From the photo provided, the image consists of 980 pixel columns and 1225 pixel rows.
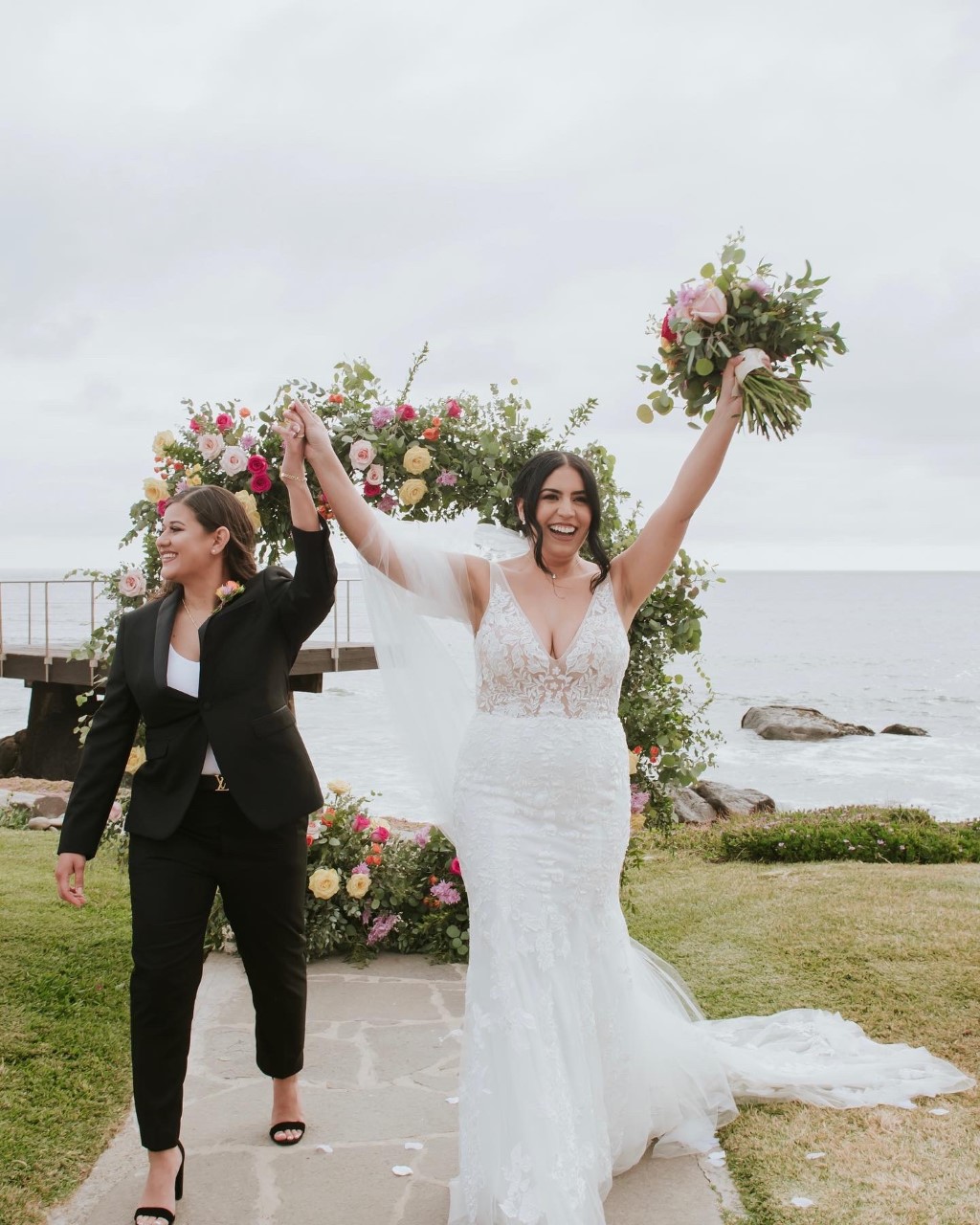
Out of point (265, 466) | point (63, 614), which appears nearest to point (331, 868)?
point (265, 466)

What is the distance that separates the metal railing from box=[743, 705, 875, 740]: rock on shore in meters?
10.4

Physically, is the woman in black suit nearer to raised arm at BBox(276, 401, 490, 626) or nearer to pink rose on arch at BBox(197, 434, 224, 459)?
raised arm at BBox(276, 401, 490, 626)

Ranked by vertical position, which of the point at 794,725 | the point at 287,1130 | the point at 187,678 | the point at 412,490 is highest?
the point at 412,490

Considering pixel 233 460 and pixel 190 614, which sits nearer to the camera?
pixel 190 614

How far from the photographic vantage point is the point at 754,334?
375 centimetres

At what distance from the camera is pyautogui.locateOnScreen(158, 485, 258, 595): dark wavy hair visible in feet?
12.3

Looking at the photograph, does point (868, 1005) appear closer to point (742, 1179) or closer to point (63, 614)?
point (742, 1179)

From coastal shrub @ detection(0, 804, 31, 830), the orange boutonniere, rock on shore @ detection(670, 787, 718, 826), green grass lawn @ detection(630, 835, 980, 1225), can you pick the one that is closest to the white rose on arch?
the orange boutonniere

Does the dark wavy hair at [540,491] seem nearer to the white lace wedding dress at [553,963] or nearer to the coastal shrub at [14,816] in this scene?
the white lace wedding dress at [553,963]

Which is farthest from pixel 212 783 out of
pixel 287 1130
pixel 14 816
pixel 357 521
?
pixel 14 816

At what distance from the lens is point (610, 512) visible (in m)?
6.35

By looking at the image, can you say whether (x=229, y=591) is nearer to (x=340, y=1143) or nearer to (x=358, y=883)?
(x=340, y=1143)

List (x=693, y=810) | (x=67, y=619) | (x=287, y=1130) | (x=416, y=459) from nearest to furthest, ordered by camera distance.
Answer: (x=287, y=1130) → (x=416, y=459) → (x=693, y=810) → (x=67, y=619)

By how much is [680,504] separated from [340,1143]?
2673 mm
